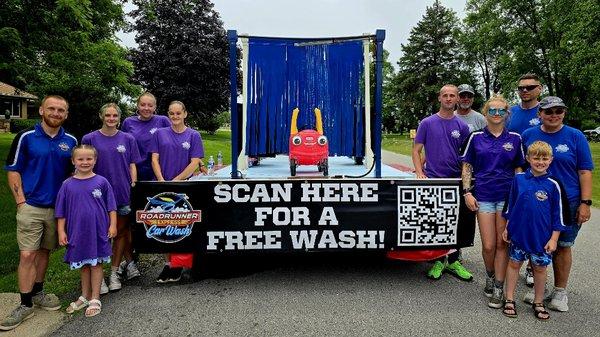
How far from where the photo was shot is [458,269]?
14.4ft

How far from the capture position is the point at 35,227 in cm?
351

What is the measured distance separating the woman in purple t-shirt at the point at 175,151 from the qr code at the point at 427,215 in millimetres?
2011

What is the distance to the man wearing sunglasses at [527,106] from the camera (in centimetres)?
407

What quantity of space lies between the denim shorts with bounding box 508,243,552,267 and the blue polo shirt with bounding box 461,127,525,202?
0.44 m

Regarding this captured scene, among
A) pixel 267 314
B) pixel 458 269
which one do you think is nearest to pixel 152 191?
pixel 267 314

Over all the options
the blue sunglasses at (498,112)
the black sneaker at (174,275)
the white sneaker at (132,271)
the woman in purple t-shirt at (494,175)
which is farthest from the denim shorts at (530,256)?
the white sneaker at (132,271)

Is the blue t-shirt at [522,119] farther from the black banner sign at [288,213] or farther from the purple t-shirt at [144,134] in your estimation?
the purple t-shirt at [144,134]

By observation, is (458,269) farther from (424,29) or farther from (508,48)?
(424,29)

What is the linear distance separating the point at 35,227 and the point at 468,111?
422cm

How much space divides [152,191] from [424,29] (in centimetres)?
5015

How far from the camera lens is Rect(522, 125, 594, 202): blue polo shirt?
3469mm

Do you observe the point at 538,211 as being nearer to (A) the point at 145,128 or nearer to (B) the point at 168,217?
(B) the point at 168,217

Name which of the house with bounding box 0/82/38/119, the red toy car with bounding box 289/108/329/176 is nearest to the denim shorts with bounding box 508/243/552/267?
the red toy car with bounding box 289/108/329/176

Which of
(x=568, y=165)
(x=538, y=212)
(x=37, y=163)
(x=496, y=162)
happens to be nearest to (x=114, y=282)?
(x=37, y=163)
